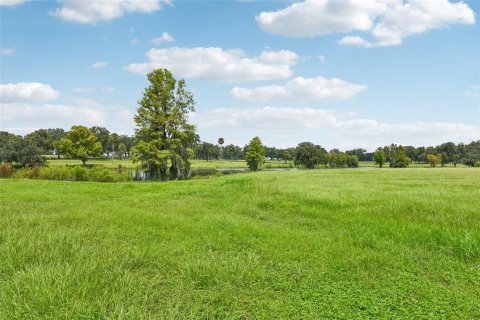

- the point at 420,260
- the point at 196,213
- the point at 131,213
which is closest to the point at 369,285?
the point at 420,260

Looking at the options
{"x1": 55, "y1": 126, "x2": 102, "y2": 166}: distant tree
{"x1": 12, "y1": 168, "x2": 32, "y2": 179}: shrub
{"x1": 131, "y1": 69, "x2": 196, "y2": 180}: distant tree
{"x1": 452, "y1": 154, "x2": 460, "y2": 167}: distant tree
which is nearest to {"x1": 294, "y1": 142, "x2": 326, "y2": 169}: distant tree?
{"x1": 452, "y1": 154, "x2": 460, "y2": 167}: distant tree

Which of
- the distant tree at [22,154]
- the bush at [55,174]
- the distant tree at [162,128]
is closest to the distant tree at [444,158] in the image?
the distant tree at [162,128]

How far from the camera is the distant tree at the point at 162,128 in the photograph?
38.8m

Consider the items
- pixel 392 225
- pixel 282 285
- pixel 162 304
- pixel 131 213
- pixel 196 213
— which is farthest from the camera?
pixel 196 213

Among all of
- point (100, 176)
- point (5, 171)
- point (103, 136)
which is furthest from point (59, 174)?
point (103, 136)

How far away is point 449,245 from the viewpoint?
7191mm

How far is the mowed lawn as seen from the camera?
4.55 metres

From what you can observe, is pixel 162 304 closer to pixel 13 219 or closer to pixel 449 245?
pixel 449 245

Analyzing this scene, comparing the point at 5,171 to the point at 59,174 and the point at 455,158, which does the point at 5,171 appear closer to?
the point at 59,174

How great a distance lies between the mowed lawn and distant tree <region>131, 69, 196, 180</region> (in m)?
28.1

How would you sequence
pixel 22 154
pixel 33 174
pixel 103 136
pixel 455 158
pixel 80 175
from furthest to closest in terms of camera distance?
pixel 103 136 → pixel 455 158 → pixel 22 154 → pixel 80 175 → pixel 33 174

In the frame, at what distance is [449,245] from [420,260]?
1198mm

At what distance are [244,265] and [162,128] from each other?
119 ft

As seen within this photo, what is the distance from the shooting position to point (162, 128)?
1593 inches
